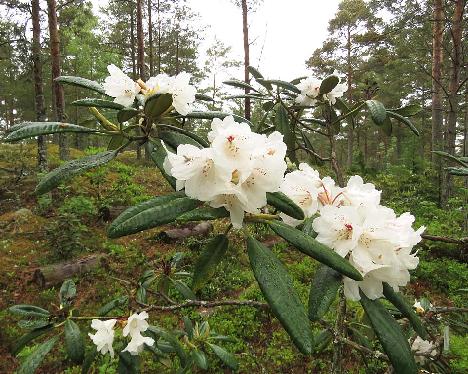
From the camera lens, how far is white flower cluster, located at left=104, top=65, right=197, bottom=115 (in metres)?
1.04

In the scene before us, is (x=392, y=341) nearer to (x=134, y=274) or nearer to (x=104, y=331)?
(x=104, y=331)

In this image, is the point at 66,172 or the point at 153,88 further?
the point at 153,88

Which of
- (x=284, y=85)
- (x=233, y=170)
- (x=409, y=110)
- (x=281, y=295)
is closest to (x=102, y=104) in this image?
(x=233, y=170)

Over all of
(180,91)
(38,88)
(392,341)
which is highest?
(38,88)

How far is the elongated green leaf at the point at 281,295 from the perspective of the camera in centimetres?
65

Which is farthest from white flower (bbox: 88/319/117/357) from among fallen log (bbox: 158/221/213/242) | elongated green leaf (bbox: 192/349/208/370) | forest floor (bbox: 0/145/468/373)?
fallen log (bbox: 158/221/213/242)

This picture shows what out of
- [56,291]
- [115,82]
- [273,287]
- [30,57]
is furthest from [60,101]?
[273,287]

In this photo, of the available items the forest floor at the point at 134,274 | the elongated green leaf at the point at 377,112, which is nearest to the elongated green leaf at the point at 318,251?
the elongated green leaf at the point at 377,112

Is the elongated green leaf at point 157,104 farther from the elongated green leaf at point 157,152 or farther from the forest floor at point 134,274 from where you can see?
the forest floor at point 134,274

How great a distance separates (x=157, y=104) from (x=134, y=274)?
456 cm

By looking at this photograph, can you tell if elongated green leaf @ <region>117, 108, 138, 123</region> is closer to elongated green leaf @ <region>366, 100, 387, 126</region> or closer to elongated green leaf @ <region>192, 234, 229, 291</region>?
elongated green leaf @ <region>192, 234, 229, 291</region>

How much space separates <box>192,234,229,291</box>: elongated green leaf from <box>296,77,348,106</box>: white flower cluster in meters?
1.11

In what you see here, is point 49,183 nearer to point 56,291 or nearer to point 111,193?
point 56,291

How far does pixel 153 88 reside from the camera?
1084 millimetres
